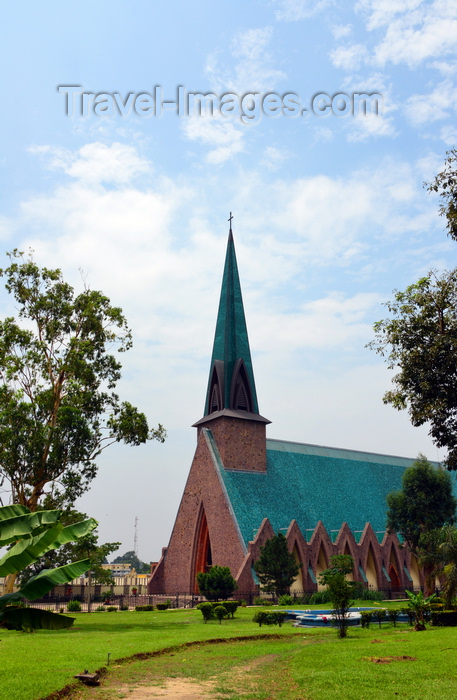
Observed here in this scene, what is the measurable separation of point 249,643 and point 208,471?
28.6m

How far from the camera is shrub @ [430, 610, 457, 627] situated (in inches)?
879

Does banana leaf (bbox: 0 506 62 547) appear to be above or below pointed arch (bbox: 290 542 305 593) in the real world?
above

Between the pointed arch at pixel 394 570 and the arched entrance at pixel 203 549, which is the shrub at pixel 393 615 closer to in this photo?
the arched entrance at pixel 203 549

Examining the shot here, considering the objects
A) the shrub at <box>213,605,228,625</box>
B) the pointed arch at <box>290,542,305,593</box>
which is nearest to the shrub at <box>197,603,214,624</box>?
the shrub at <box>213,605,228,625</box>

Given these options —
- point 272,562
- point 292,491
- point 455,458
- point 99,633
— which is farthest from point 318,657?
point 292,491

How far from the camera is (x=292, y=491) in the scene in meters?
51.2

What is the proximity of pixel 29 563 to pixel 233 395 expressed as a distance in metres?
40.1

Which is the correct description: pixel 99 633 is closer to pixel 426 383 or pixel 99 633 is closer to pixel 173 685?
pixel 173 685

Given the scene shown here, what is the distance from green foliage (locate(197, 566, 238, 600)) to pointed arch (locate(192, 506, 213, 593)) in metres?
11.5

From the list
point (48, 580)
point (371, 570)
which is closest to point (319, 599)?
point (371, 570)

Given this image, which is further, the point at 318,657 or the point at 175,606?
the point at 175,606

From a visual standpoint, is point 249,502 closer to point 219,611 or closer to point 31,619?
point 219,611

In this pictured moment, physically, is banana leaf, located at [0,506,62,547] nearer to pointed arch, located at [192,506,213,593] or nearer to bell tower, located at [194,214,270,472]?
bell tower, located at [194,214,270,472]

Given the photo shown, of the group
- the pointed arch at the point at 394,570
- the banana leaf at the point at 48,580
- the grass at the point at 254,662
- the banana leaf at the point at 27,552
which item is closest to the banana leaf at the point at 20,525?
the banana leaf at the point at 27,552
